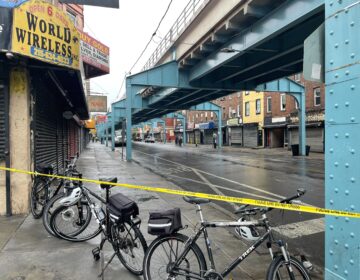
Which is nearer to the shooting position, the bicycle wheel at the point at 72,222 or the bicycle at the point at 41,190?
the bicycle wheel at the point at 72,222

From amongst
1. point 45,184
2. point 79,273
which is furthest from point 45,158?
point 79,273

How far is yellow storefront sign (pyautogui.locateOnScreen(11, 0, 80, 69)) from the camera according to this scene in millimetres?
5777

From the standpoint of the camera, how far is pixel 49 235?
5477 millimetres

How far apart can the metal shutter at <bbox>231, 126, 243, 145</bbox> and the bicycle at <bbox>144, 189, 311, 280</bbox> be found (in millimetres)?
45200

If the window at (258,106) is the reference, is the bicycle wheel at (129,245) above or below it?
below

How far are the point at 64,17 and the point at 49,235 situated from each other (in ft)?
13.5

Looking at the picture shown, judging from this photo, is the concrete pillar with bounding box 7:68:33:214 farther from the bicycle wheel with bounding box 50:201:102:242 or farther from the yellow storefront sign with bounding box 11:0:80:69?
the bicycle wheel with bounding box 50:201:102:242

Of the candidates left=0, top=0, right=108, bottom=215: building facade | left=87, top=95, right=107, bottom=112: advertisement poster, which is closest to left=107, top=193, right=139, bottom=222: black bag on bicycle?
left=0, top=0, right=108, bottom=215: building facade

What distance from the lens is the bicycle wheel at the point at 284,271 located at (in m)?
3.02

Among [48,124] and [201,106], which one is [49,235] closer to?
[48,124]

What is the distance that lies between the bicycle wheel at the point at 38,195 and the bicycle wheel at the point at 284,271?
492 cm

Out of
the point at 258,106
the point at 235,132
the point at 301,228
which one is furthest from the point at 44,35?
the point at 235,132

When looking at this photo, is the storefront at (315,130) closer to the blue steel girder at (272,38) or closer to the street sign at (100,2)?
the blue steel girder at (272,38)

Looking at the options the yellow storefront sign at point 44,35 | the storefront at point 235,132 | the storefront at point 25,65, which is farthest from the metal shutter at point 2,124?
the storefront at point 235,132
